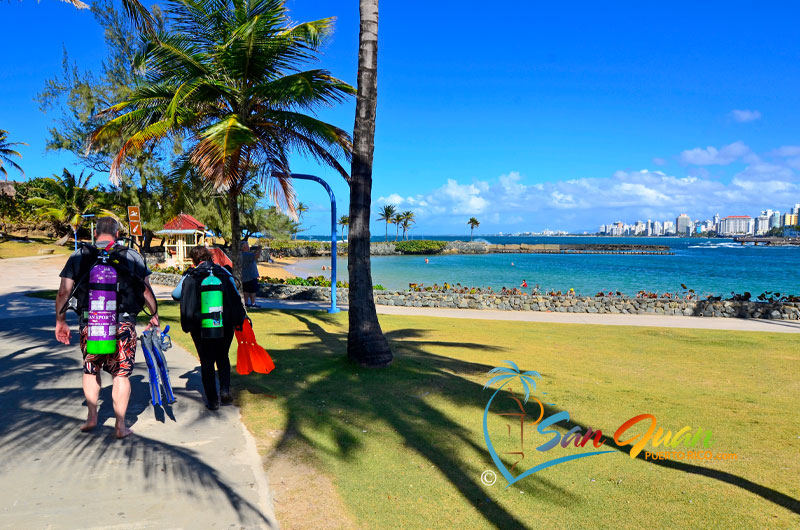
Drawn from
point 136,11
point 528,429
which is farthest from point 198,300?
point 136,11

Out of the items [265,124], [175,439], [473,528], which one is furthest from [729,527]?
[265,124]

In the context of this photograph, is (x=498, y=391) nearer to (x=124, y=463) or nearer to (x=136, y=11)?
(x=124, y=463)

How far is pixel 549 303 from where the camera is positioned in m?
17.2

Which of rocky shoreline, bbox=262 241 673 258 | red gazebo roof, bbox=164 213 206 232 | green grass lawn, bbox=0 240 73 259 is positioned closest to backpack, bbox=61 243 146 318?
red gazebo roof, bbox=164 213 206 232

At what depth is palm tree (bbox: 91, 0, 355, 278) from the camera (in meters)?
9.89

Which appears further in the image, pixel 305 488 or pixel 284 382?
pixel 284 382

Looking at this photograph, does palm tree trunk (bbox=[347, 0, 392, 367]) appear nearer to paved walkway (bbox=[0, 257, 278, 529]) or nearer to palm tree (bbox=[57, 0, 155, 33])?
paved walkway (bbox=[0, 257, 278, 529])

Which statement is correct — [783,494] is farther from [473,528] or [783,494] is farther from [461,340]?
[461,340]

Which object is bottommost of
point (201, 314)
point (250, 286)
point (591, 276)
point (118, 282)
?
point (591, 276)

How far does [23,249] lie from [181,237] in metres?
13.5

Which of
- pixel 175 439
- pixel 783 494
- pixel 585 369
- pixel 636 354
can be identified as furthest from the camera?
pixel 636 354

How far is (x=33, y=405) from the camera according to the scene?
4.82 m

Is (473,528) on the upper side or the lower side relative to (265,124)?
lower

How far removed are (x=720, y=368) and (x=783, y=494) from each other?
503 cm
